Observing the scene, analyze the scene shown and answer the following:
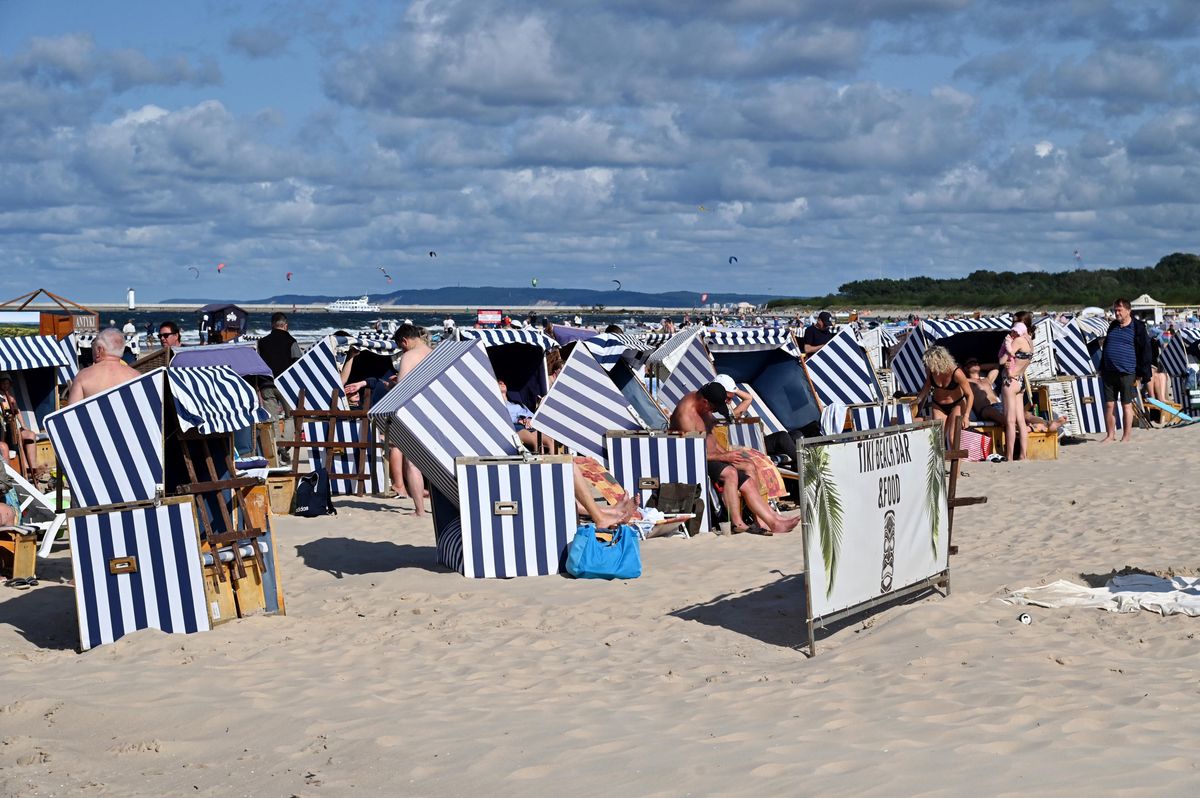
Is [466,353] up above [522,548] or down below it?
above

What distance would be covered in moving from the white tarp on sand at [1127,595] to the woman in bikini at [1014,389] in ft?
20.4

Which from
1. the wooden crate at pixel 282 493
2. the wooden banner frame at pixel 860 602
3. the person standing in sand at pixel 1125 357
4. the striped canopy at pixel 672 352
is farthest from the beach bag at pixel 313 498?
the person standing in sand at pixel 1125 357

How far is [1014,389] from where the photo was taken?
41.2 ft

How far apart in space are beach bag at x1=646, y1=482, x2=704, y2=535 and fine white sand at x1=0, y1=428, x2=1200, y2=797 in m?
0.88

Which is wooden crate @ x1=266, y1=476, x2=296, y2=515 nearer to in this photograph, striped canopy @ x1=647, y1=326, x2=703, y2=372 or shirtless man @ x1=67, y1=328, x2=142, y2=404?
shirtless man @ x1=67, y1=328, x2=142, y2=404

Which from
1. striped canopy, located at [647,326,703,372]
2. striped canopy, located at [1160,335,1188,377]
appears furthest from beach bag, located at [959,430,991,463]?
striped canopy, located at [1160,335,1188,377]

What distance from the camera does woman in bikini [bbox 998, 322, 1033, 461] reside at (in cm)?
1259

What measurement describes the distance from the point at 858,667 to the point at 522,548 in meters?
2.74

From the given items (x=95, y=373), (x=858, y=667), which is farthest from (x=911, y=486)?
(x=95, y=373)

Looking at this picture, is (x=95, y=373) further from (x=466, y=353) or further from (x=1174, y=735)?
(x=1174, y=735)

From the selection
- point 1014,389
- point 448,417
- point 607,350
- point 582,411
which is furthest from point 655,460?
point 1014,389

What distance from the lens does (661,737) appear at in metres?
4.43

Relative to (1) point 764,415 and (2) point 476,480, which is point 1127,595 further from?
(1) point 764,415

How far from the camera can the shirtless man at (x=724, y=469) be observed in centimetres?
902
